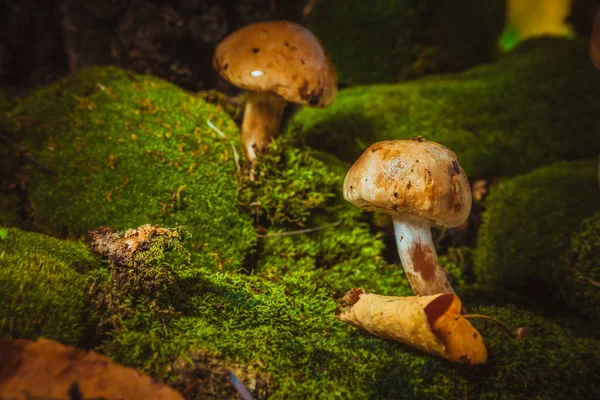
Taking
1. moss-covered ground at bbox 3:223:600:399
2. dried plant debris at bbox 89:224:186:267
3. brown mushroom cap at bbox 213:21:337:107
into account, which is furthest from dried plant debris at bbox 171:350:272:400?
brown mushroom cap at bbox 213:21:337:107

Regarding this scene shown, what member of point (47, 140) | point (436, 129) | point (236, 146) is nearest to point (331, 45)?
point (436, 129)

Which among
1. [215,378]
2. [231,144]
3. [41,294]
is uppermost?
[231,144]

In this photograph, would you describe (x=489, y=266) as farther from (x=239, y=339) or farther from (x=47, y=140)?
(x=47, y=140)

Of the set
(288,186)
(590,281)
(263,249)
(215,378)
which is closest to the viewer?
(215,378)

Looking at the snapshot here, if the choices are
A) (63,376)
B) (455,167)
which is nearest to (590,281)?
(455,167)

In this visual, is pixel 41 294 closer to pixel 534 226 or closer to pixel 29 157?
pixel 29 157
